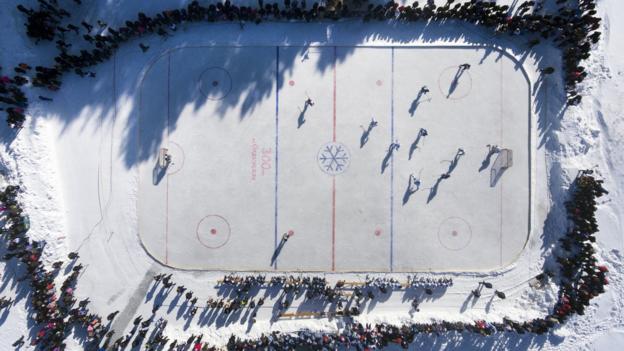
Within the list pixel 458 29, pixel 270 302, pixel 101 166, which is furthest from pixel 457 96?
pixel 101 166

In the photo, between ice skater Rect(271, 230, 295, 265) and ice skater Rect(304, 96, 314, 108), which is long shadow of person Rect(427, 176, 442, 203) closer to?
ice skater Rect(271, 230, 295, 265)

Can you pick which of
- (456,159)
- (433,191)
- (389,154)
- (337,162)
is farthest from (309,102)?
(456,159)

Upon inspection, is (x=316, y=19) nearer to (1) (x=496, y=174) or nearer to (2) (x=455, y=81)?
(2) (x=455, y=81)

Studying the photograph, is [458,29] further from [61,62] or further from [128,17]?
[61,62]

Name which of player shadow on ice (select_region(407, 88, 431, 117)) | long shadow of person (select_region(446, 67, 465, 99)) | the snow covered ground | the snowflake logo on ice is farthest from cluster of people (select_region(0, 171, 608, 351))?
player shadow on ice (select_region(407, 88, 431, 117))

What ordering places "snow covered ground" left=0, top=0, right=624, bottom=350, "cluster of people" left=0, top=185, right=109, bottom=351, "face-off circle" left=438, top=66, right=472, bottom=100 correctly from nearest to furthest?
"cluster of people" left=0, top=185, right=109, bottom=351 < "snow covered ground" left=0, top=0, right=624, bottom=350 < "face-off circle" left=438, top=66, right=472, bottom=100

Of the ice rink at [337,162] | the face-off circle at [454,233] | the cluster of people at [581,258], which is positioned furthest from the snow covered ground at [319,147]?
the cluster of people at [581,258]

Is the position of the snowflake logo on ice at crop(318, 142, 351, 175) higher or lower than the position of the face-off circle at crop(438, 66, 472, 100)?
lower
